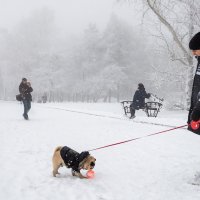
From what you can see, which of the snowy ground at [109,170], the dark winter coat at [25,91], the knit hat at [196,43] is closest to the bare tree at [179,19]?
the dark winter coat at [25,91]

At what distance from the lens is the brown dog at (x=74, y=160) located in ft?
16.5

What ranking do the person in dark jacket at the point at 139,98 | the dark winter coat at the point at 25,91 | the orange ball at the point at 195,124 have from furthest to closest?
the person in dark jacket at the point at 139,98, the dark winter coat at the point at 25,91, the orange ball at the point at 195,124

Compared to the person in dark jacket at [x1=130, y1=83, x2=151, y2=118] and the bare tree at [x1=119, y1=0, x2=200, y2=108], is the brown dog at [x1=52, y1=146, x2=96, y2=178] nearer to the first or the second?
the person in dark jacket at [x1=130, y1=83, x2=151, y2=118]

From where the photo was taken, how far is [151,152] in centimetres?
747

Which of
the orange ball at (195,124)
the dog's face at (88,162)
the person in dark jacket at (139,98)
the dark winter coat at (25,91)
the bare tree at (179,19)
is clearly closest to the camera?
the orange ball at (195,124)

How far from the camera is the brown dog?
5.02m

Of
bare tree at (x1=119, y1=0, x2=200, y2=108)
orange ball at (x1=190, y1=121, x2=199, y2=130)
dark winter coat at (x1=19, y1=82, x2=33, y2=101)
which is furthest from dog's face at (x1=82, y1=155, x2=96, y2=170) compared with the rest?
bare tree at (x1=119, y1=0, x2=200, y2=108)

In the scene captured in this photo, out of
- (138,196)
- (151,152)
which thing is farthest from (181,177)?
(151,152)

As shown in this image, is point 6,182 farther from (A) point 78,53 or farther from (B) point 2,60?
(B) point 2,60

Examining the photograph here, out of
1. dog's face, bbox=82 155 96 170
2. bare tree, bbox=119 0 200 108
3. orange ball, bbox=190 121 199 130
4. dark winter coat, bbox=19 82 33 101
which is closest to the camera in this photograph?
orange ball, bbox=190 121 199 130

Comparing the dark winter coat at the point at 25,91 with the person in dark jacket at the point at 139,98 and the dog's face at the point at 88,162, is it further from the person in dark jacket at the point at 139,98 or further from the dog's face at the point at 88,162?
the dog's face at the point at 88,162

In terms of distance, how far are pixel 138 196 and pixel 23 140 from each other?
5.22 meters

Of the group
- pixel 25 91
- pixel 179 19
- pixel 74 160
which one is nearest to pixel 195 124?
pixel 74 160

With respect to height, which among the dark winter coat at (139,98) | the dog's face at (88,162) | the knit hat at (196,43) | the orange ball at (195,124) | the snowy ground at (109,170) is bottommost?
the snowy ground at (109,170)
